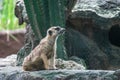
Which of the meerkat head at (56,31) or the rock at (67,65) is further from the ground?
the meerkat head at (56,31)

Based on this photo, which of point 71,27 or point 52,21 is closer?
point 52,21

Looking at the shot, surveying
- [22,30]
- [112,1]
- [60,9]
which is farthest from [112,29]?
[22,30]

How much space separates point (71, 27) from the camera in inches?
278

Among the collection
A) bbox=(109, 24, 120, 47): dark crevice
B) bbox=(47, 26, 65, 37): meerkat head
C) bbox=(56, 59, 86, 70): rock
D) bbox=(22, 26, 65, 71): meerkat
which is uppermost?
bbox=(47, 26, 65, 37): meerkat head

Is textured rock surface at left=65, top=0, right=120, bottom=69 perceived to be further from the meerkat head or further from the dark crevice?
the meerkat head

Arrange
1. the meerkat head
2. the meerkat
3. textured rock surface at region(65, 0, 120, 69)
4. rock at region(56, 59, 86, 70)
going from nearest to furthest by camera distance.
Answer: the meerkat < the meerkat head < rock at region(56, 59, 86, 70) < textured rock surface at region(65, 0, 120, 69)

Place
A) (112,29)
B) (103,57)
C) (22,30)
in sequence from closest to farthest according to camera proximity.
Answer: (103,57) → (112,29) → (22,30)

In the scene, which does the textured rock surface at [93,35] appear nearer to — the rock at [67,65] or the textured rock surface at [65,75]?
the rock at [67,65]

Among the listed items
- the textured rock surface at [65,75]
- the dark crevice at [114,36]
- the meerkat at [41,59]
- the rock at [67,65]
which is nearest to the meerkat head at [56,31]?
the meerkat at [41,59]

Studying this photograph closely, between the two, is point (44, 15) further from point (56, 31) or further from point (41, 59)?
point (41, 59)

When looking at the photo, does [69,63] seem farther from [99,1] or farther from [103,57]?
[99,1]

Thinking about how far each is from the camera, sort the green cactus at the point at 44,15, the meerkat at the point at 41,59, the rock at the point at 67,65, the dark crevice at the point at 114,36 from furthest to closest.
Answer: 1. the dark crevice at the point at 114,36
2. the green cactus at the point at 44,15
3. the rock at the point at 67,65
4. the meerkat at the point at 41,59

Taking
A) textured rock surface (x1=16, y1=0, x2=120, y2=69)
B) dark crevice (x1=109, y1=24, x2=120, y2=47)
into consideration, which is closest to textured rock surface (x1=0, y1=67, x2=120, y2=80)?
textured rock surface (x1=16, y1=0, x2=120, y2=69)

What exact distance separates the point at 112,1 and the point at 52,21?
3.52ft
